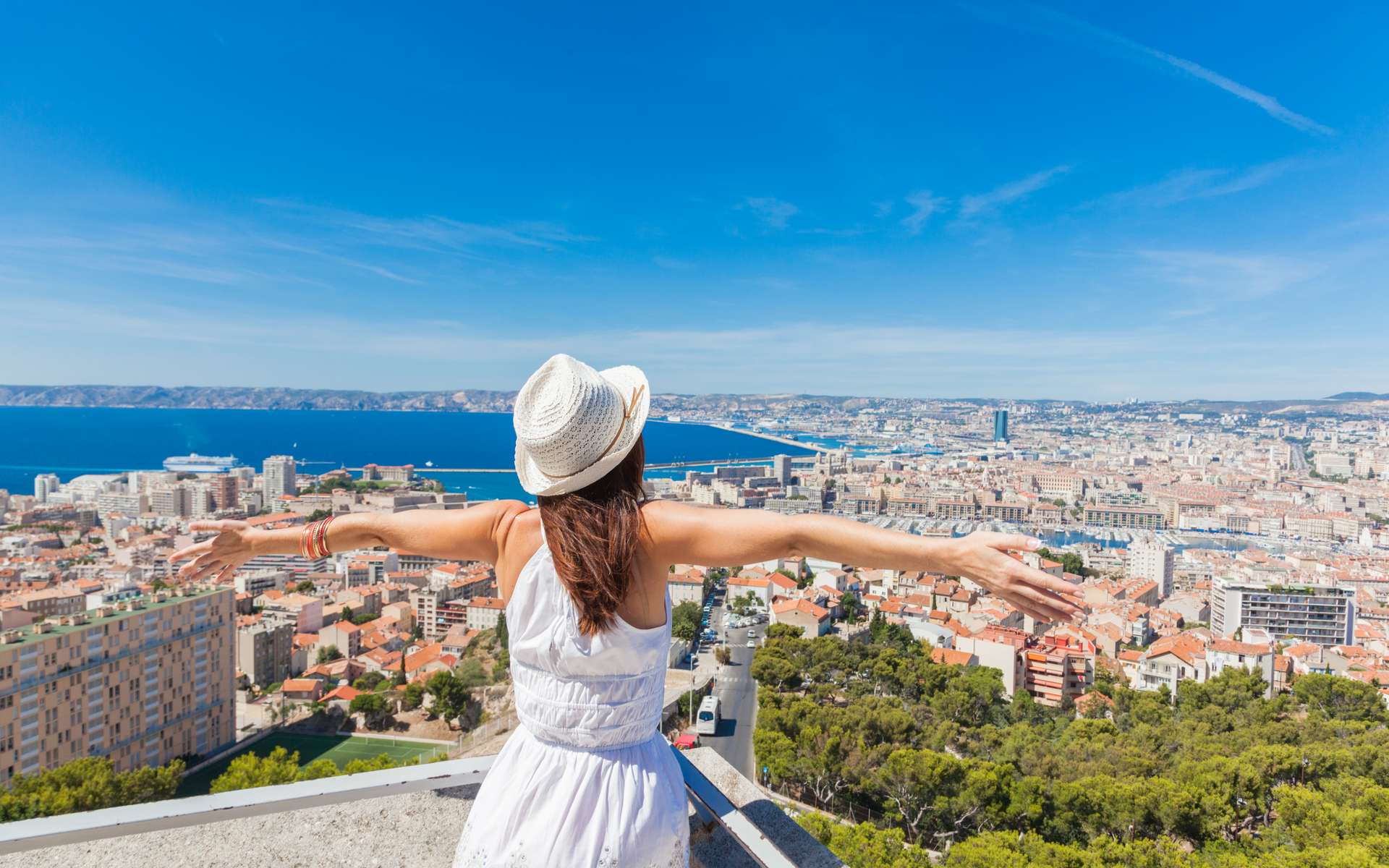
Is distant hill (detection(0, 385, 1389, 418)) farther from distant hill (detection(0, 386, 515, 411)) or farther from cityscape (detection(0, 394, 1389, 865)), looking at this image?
cityscape (detection(0, 394, 1389, 865))

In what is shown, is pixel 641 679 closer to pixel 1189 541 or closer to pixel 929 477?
pixel 1189 541

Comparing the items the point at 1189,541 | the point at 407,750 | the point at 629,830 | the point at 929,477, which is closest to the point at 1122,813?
the point at 629,830

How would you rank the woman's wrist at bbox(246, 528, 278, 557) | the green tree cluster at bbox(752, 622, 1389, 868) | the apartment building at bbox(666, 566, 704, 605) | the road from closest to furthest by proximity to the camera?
1. the woman's wrist at bbox(246, 528, 278, 557)
2. the green tree cluster at bbox(752, 622, 1389, 868)
3. the road
4. the apartment building at bbox(666, 566, 704, 605)

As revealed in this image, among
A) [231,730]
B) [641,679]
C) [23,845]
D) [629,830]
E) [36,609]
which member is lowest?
[231,730]

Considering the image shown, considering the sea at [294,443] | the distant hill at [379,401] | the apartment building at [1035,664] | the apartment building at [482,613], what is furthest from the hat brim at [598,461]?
the distant hill at [379,401]

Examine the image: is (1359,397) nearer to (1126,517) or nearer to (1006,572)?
(1126,517)

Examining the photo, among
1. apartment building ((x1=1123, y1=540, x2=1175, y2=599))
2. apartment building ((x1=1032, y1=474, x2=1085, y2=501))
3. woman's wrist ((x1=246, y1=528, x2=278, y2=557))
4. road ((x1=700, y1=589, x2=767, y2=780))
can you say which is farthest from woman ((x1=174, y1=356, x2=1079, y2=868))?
apartment building ((x1=1032, y1=474, x2=1085, y2=501))

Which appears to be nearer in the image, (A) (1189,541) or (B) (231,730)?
Answer: (B) (231,730)
